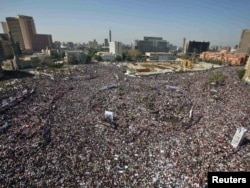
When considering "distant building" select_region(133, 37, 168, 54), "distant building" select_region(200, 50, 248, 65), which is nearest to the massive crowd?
"distant building" select_region(200, 50, 248, 65)

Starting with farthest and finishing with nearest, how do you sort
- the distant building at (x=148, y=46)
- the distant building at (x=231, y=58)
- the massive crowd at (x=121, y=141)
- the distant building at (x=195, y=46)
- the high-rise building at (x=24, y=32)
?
the distant building at (x=148, y=46) → the distant building at (x=195, y=46) → the high-rise building at (x=24, y=32) → the distant building at (x=231, y=58) → the massive crowd at (x=121, y=141)

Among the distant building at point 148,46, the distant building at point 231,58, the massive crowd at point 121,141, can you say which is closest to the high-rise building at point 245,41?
the distant building at point 231,58

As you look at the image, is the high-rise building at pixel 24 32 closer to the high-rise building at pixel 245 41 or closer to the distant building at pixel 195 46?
the distant building at pixel 195 46

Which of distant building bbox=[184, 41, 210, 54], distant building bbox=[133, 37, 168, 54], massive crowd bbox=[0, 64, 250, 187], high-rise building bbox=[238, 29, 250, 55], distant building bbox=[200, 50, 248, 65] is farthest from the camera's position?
distant building bbox=[133, 37, 168, 54]

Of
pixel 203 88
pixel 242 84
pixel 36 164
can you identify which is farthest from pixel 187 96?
pixel 36 164

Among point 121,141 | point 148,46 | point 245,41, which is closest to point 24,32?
point 148,46

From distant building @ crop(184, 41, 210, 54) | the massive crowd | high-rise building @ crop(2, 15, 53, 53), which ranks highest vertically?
high-rise building @ crop(2, 15, 53, 53)

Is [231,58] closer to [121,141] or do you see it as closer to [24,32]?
[121,141]

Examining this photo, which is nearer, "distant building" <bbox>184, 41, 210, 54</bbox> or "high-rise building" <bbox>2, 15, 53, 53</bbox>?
"high-rise building" <bbox>2, 15, 53, 53</bbox>

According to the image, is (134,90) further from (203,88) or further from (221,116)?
(221,116)

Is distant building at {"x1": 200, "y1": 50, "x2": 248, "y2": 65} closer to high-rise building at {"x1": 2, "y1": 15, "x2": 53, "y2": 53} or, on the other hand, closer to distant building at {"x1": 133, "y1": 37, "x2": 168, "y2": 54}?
distant building at {"x1": 133, "y1": 37, "x2": 168, "y2": 54}
